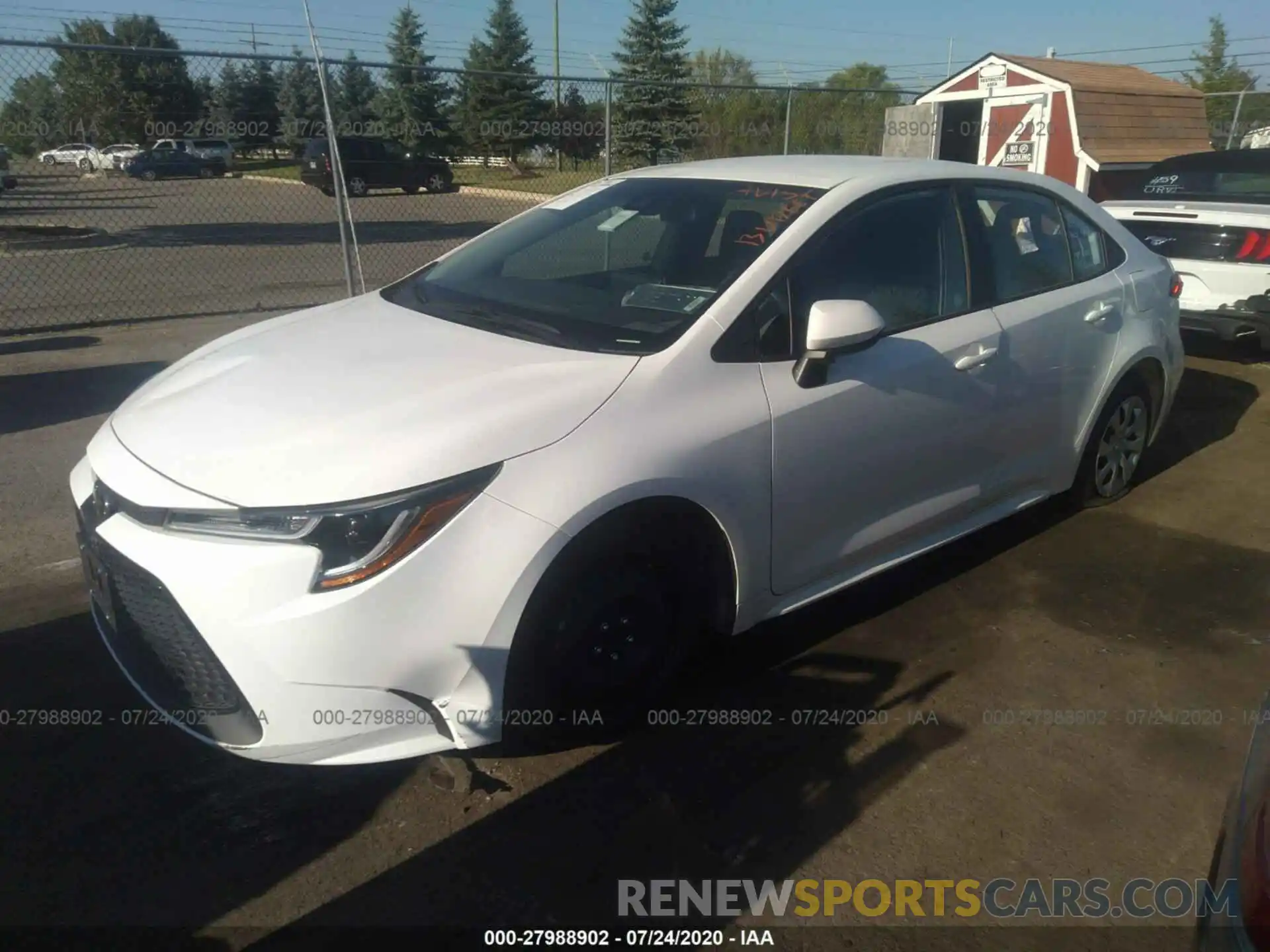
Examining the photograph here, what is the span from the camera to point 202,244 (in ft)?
53.4

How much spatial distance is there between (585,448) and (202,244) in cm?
1573

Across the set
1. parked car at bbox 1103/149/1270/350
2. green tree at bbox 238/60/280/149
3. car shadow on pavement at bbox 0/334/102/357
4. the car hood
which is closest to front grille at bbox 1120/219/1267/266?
parked car at bbox 1103/149/1270/350

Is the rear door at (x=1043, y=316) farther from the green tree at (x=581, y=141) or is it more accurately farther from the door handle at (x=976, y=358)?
the green tree at (x=581, y=141)

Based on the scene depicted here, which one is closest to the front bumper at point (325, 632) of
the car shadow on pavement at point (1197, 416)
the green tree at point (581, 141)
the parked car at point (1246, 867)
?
the parked car at point (1246, 867)

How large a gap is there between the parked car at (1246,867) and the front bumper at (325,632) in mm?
1552

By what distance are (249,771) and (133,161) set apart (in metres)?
27.9

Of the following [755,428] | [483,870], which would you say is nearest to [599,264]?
[755,428]

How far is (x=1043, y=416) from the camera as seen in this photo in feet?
13.5

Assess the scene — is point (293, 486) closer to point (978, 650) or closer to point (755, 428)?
point (755, 428)

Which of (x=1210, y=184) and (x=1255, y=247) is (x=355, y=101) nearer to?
(x=1210, y=184)

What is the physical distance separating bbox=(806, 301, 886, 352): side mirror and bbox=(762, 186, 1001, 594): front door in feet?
0.50

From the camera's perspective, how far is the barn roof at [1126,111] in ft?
40.6

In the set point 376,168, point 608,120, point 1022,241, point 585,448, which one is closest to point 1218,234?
point 1022,241

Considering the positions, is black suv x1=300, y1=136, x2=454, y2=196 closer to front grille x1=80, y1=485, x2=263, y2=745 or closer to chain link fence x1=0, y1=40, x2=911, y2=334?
chain link fence x1=0, y1=40, x2=911, y2=334
